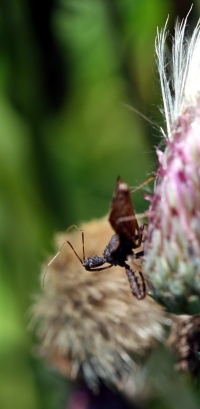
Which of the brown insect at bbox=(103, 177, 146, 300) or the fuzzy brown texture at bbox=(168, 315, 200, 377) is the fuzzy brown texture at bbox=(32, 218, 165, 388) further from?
the brown insect at bbox=(103, 177, 146, 300)

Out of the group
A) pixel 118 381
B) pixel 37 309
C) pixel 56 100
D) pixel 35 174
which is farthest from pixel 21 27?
pixel 118 381

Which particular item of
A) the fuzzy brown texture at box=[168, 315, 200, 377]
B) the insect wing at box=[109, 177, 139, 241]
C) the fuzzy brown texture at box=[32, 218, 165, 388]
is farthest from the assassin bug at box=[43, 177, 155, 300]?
the fuzzy brown texture at box=[32, 218, 165, 388]

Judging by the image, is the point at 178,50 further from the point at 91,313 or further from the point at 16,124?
the point at 16,124

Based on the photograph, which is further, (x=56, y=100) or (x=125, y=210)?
(x=56, y=100)

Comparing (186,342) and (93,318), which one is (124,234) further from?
(93,318)

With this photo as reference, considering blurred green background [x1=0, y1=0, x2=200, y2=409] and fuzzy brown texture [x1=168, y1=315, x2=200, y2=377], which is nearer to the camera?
fuzzy brown texture [x1=168, y1=315, x2=200, y2=377]

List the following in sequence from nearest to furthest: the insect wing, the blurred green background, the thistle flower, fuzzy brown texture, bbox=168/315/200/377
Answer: the thistle flower, the insect wing, fuzzy brown texture, bbox=168/315/200/377, the blurred green background

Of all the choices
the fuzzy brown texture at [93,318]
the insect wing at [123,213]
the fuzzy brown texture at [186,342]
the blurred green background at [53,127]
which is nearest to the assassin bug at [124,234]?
the insect wing at [123,213]

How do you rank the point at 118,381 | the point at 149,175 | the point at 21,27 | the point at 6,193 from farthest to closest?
1. the point at 6,193
2. the point at 21,27
3. the point at 118,381
4. the point at 149,175
